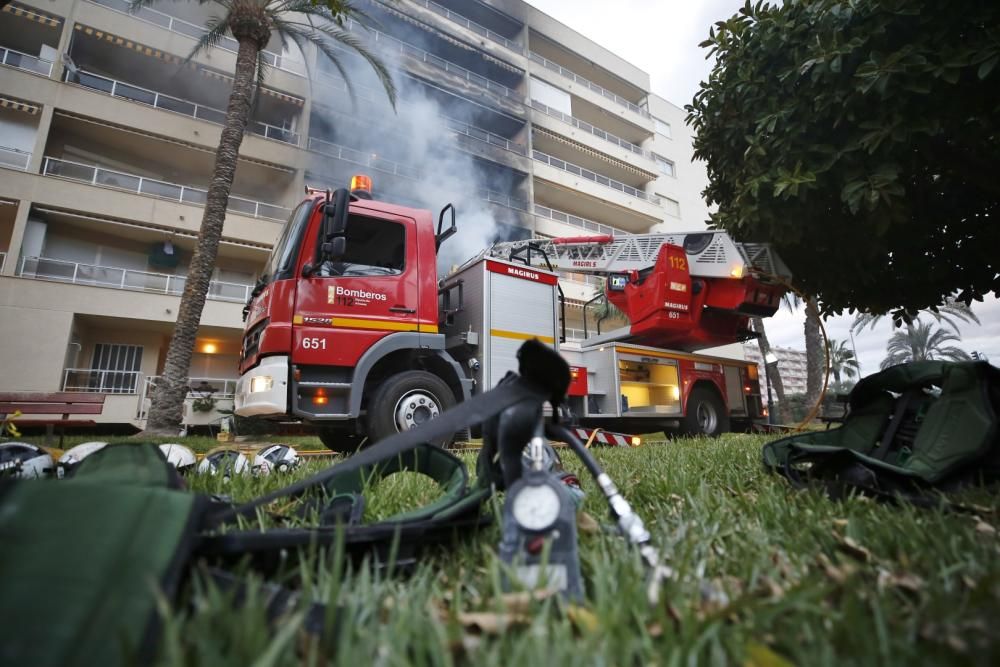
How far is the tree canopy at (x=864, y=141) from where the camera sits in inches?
138

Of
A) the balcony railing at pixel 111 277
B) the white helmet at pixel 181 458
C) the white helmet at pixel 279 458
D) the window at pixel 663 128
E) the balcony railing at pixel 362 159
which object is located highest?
the window at pixel 663 128

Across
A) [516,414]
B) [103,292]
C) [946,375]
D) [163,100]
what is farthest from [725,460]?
[163,100]

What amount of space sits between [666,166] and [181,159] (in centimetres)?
3032

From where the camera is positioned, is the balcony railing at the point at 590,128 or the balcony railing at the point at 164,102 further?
the balcony railing at the point at 590,128

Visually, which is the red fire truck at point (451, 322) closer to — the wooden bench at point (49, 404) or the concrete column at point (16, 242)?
the wooden bench at point (49, 404)

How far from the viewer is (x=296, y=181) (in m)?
18.1

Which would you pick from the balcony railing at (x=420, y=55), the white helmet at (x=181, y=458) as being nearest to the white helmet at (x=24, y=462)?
the white helmet at (x=181, y=458)

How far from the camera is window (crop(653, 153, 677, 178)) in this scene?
1299 inches

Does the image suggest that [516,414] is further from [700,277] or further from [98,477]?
[700,277]

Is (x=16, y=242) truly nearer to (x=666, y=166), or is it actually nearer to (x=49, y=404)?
(x=49, y=404)

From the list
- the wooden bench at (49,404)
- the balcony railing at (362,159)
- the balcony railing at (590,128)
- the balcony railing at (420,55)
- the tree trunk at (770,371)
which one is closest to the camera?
the wooden bench at (49,404)

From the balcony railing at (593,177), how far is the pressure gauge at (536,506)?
26504 mm

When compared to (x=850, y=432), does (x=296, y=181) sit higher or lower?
higher

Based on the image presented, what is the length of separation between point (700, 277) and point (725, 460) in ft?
17.8
